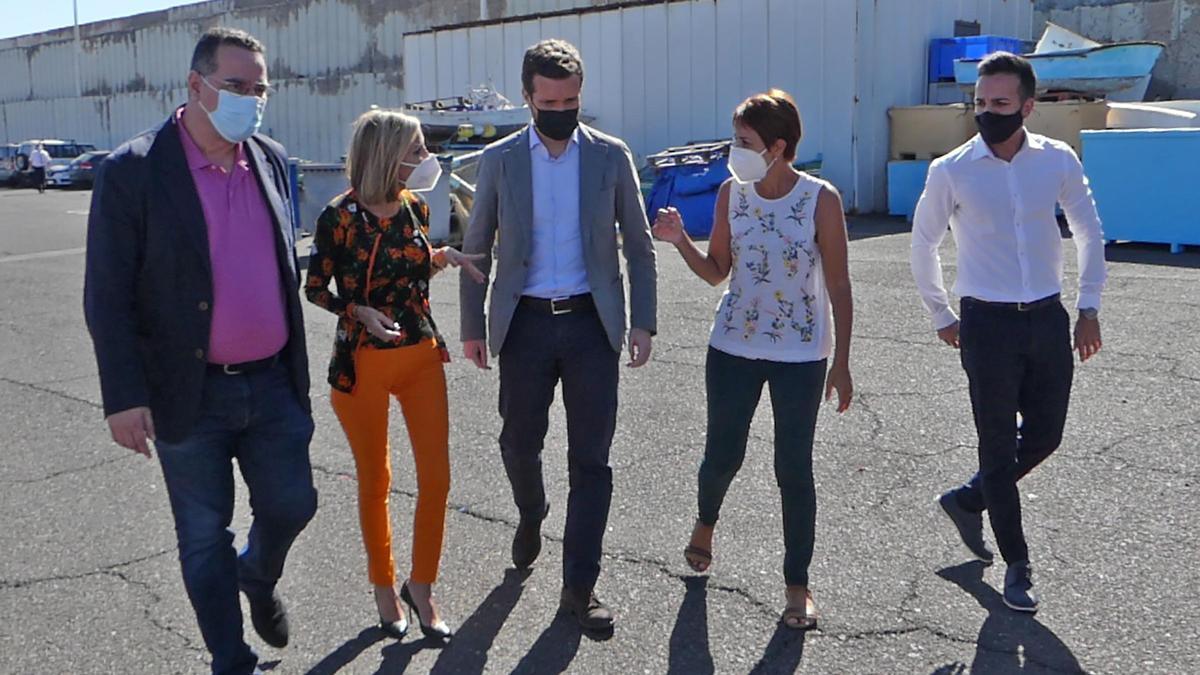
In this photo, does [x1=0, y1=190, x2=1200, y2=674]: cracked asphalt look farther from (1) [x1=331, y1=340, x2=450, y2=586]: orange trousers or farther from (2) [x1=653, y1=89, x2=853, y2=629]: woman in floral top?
(2) [x1=653, y1=89, x2=853, y2=629]: woman in floral top

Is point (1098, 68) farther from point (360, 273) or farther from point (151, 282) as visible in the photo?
point (151, 282)

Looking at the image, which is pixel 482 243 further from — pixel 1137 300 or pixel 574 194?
pixel 1137 300

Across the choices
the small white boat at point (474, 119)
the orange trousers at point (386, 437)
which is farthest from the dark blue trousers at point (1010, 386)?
the small white boat at point (474, 119)

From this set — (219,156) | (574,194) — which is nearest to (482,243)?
(574,194)

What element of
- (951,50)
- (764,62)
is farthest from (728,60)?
(951,50)

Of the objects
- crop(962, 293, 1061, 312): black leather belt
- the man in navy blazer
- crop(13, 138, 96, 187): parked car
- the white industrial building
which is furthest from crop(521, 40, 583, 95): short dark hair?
crop(13, 138, 96, 187): parked car

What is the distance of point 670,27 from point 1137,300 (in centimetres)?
1217

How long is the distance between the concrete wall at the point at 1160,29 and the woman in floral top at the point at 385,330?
2115 cm

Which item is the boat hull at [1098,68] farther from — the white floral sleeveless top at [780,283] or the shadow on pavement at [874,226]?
the white floral sleeveless top at [780,283]

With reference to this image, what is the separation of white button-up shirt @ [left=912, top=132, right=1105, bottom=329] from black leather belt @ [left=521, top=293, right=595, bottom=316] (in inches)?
49.8

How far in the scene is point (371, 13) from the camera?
34969 millimetres

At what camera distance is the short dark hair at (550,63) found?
386 centimetres

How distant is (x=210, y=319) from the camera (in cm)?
332

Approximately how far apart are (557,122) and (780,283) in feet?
2.99
